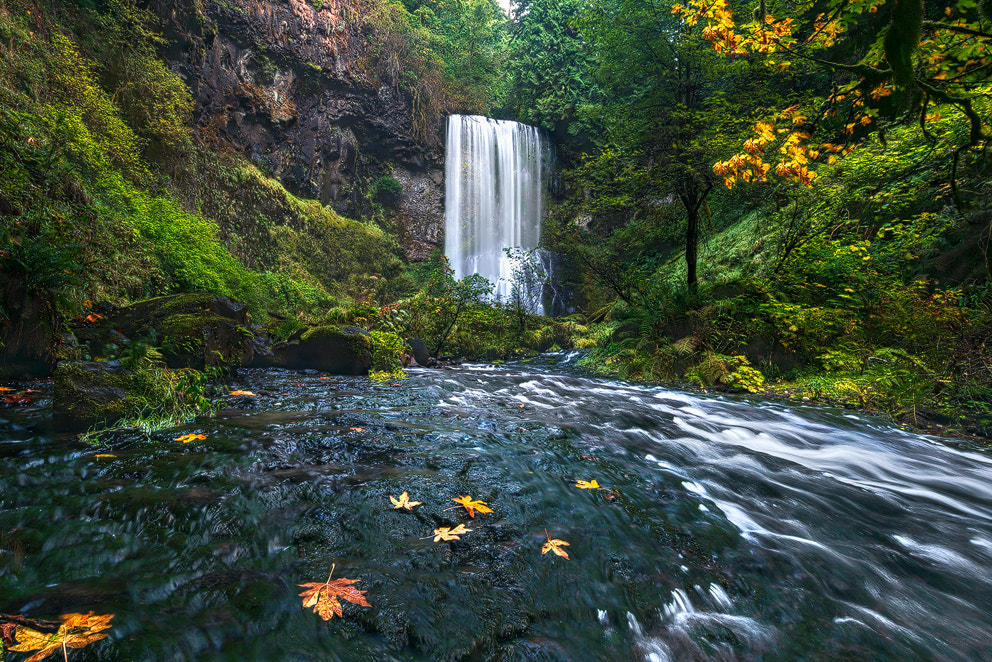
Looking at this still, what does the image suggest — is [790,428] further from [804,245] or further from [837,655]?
[804,245]

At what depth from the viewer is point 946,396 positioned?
4504 millimetres

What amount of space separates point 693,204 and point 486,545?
8.09 meters

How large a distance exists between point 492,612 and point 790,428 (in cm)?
450

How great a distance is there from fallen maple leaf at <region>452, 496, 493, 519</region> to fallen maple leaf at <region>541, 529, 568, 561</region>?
1.33 ft

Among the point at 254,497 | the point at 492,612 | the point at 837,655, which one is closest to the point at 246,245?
the point at 254,497

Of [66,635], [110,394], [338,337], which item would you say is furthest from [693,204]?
[66,635]

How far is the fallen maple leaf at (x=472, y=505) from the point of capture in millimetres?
2359

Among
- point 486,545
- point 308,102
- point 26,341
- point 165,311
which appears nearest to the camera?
point 486,545

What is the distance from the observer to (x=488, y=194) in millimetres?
20812

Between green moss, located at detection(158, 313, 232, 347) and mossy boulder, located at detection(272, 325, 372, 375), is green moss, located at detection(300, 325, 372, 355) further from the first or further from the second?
green moss, located at detection(158, 313, 232, 347)

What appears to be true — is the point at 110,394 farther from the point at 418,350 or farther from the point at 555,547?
the point at 418,350

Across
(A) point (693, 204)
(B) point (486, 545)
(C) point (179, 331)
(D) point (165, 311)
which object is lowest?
(B) point (486, 545)

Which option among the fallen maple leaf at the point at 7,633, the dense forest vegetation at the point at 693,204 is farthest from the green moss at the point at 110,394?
the fallen maple leaf at the point at 7,633

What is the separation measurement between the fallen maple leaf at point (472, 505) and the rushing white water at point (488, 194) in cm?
1759
